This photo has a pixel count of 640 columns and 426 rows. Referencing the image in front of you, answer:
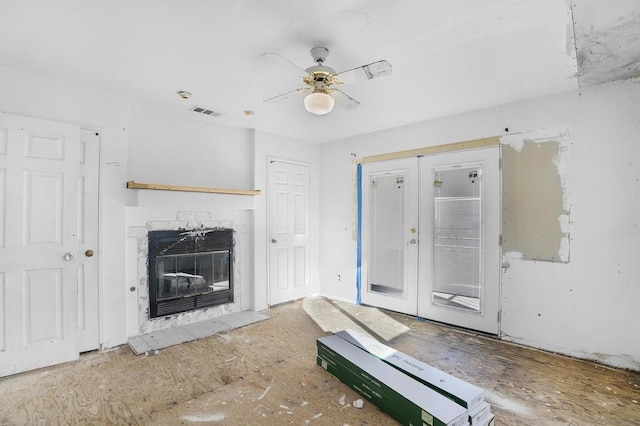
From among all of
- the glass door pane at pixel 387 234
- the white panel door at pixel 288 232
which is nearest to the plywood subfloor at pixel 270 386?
the glass door pane at pixel 387 234

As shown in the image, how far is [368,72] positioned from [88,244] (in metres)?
3.02

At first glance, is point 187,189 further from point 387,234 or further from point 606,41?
point 606,41

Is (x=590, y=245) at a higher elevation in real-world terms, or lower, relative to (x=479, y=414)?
higher

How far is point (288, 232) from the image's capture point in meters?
4.70

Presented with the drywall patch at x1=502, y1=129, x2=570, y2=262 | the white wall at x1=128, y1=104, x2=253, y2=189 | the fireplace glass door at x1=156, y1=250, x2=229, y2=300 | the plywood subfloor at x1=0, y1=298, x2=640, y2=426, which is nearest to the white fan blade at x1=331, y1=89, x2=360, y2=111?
the drywall patch at x1=502, y1=129, x2=570, y2=262

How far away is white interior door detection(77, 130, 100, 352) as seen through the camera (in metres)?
2.95

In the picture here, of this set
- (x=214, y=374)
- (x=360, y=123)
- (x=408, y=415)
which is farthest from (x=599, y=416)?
(x=360, y=123)

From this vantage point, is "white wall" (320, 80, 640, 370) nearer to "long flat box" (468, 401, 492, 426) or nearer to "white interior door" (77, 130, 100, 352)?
"long flat box" (468, 401, 492, 426)

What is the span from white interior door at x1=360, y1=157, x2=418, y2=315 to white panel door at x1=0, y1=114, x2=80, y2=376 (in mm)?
3394

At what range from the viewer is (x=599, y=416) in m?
2.07

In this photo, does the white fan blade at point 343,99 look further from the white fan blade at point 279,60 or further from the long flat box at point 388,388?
the long flat box at point 388,388

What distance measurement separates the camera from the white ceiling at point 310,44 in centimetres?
184

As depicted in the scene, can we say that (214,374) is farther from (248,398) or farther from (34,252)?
(34,252)

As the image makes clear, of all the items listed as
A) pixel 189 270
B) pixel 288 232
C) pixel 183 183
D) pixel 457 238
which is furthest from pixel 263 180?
pixel 457 238
